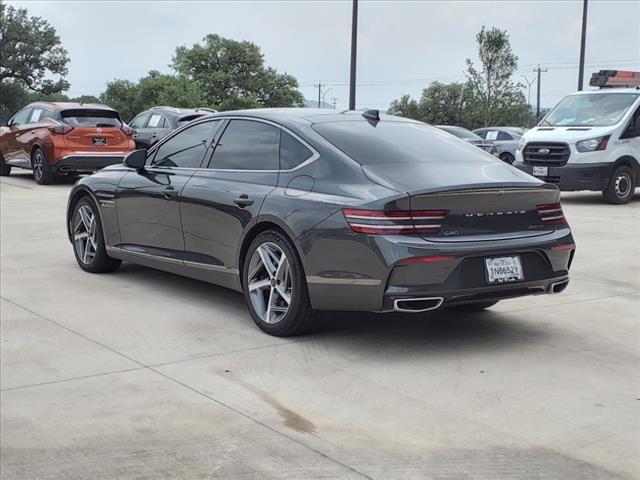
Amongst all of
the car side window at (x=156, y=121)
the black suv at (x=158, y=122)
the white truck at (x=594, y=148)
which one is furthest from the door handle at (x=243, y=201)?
the car side window at (x=156, y=121)

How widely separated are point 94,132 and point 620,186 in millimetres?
10010

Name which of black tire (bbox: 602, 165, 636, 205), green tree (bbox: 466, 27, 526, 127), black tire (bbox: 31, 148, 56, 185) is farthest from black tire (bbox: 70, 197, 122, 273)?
green tree (bbox: 466, 27, 526, 127)

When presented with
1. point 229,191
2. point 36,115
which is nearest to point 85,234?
point 229,191

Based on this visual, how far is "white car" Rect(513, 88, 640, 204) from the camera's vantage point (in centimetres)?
1510

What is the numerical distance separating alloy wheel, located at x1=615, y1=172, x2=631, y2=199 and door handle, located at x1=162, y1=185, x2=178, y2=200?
1052 centimetres

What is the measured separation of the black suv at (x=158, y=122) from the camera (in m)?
20.5

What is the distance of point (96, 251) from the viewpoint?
7.93 meters

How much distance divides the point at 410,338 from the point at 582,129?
10762 millimetres

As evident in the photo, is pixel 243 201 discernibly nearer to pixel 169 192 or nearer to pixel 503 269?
pixel 169 192

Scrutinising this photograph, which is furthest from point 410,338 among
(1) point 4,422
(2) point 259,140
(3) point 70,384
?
(1) point 4,422

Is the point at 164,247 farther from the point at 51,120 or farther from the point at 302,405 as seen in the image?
the point at 51,120

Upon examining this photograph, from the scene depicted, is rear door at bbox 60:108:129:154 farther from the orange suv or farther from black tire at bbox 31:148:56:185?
black tire at bbox 31:148:56:185

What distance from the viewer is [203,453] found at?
3.81 m

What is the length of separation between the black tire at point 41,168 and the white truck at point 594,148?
358 inches
